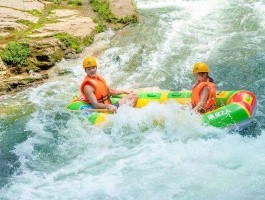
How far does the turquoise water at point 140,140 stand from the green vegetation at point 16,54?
91 centimetres

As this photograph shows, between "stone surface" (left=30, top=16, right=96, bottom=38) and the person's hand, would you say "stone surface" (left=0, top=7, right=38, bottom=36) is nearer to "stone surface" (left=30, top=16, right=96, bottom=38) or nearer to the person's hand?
"stone surface" (left=30, top=16, right=96, bottom=38)

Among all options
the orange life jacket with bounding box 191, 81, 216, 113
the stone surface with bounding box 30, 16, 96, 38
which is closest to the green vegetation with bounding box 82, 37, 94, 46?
the stone surface with bounding box 30, 16, 96, 38

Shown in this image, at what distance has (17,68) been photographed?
10.9 m

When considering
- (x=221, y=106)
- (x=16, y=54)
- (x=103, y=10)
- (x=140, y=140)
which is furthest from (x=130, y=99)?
(x=103, y=10)

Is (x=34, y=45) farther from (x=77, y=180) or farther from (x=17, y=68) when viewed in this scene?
(x=77, y=180)

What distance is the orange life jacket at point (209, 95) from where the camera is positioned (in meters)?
7.51

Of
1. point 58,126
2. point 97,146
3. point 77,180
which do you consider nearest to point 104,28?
point 58,126

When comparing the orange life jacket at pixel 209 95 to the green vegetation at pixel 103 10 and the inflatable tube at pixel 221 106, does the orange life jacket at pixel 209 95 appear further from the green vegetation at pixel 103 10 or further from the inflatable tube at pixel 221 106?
the green vegetation at pixel 103 10

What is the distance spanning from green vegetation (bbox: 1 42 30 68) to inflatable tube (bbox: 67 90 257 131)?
3113mm

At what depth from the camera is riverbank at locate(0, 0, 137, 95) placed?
35.5 ft

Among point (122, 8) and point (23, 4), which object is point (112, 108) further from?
point (23, 4)

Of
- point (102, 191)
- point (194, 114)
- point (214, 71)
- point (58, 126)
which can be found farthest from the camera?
point (214, 71)

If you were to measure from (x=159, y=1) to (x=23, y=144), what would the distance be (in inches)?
365

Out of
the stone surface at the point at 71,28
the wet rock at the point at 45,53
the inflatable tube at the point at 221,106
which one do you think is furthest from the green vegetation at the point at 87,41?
the inflatable tube at the point at 221,106
